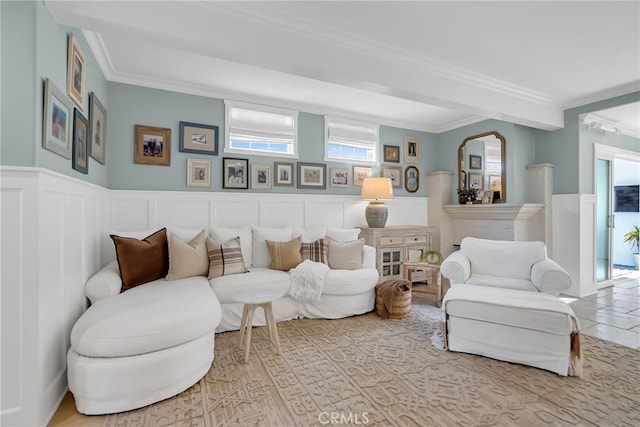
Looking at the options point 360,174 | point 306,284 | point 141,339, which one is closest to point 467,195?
point 360,174

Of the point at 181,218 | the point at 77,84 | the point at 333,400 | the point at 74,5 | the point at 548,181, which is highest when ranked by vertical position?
the point at 74,5

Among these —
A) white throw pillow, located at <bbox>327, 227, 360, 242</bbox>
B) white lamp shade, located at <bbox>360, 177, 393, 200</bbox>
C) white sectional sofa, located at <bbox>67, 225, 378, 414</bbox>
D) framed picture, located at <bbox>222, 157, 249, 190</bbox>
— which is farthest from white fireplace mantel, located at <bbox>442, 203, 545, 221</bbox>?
white sectional sofa, located at <bbox>67, 225, 378, 414</bbox>

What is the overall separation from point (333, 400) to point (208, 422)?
732 millimetres

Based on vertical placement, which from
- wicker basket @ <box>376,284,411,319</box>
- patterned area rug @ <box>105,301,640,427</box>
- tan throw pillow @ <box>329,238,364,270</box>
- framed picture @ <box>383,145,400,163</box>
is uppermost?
framed picture @ <box>383,145,400,163</box>

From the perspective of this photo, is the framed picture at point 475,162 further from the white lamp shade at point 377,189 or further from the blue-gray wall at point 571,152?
the white lamp shade at point 377,189

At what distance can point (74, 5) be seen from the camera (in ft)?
5.90

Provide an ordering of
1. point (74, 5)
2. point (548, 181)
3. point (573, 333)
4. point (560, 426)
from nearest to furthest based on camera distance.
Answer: point (560, 426) < point (74, 5) < point (573, 333) < point (548, 181)

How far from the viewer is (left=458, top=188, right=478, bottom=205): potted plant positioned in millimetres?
4711

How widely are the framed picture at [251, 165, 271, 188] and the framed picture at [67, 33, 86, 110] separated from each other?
1898mm

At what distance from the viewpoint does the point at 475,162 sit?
15.6ft

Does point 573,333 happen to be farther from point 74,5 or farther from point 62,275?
point 74,5

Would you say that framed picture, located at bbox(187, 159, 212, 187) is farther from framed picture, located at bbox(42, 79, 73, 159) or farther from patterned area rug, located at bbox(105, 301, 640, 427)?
patterned area rug, located at bbox(105, 301, 640, 427)

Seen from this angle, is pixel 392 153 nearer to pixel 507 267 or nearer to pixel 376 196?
pixel 376 196

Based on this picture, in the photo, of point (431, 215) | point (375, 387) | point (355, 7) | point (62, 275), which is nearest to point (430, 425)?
point (375, 387)
